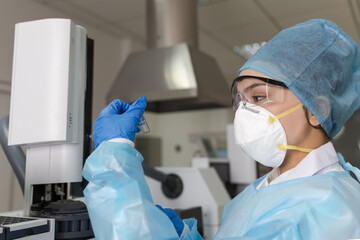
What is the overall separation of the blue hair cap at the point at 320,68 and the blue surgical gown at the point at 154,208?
0.19m

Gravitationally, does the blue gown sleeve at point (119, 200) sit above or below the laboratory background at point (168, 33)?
below

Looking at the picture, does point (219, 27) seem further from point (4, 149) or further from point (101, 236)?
point (101, 236)

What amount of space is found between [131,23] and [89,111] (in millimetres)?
2308

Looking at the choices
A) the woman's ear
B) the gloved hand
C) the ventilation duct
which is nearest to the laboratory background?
the ventilation duct

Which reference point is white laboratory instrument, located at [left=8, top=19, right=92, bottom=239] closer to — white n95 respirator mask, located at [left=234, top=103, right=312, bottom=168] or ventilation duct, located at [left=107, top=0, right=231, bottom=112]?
white n95 respirator mask, located at [left=234, top=103, right=312, bottom=168]

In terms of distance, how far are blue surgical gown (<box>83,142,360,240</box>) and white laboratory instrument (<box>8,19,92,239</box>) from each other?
13 centimetres

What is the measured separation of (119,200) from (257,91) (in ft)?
1.30

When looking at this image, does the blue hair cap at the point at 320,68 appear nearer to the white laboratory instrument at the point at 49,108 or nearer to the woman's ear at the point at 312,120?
the woman's ear at the point at 312,120

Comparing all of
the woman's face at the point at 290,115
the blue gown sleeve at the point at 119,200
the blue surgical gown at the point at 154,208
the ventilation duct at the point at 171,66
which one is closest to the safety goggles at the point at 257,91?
the woman's face at the point at 290,115

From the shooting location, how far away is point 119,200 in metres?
0.55

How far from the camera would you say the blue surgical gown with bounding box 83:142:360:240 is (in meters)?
0.54

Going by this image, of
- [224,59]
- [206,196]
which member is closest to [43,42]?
[206,196]

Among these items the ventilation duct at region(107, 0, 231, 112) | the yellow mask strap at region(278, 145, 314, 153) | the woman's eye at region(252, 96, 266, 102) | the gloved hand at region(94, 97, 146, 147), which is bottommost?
the yellow mask strap at region(278, 145, 314, 153)

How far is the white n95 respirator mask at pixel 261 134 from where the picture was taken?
0.73 metres
